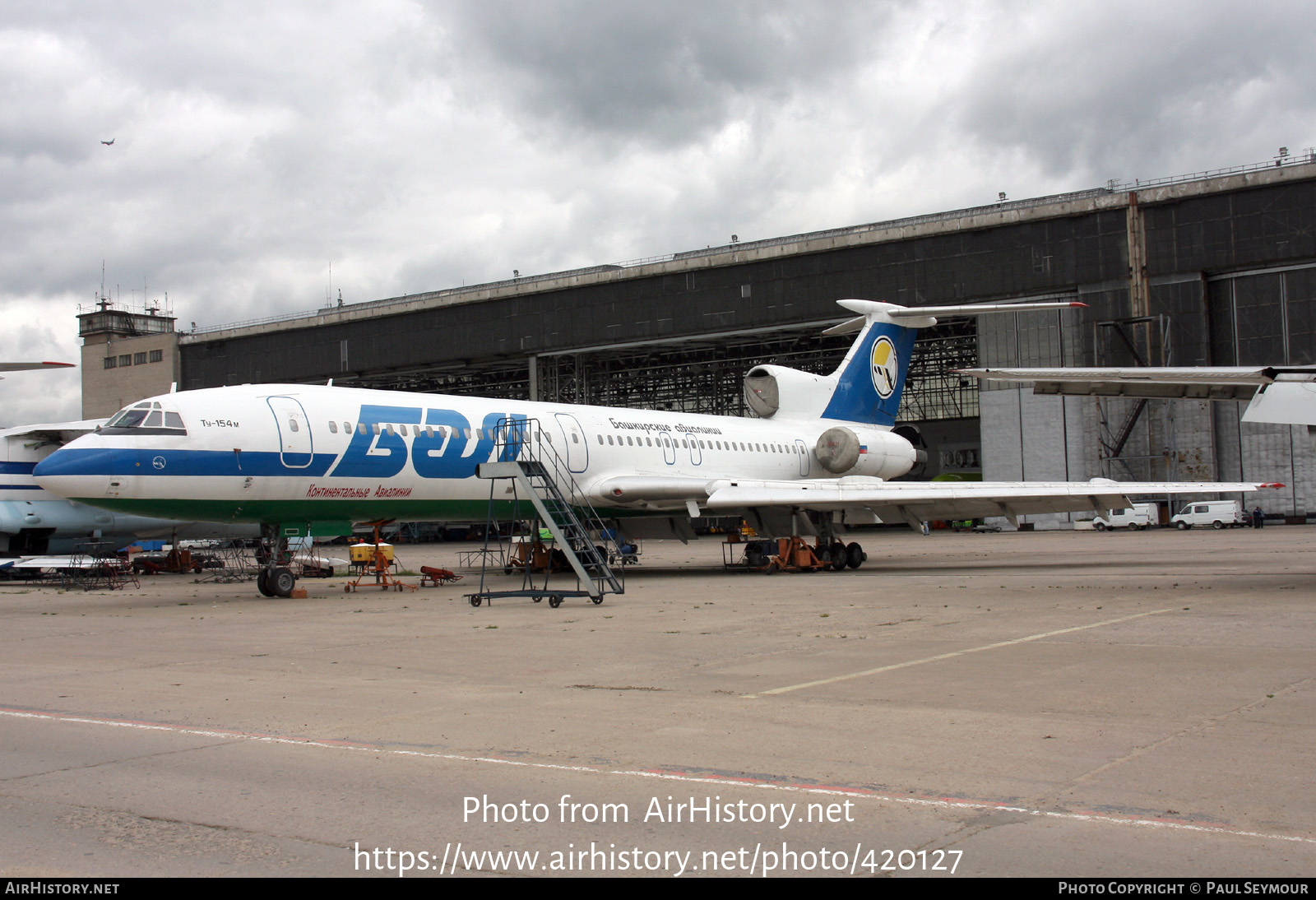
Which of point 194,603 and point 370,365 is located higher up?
point 370,365

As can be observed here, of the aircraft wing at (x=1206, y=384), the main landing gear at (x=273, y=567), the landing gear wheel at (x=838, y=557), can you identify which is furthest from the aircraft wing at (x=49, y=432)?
the aircraft wing at (x=1206, y=384)

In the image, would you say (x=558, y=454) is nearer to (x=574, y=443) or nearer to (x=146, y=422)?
(x=574, y=443)

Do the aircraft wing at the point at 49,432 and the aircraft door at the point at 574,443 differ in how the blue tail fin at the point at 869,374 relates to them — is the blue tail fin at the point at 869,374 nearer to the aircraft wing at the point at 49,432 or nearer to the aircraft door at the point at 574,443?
the aircraft door at the point at 574,443

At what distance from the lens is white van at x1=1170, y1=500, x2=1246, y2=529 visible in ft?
163

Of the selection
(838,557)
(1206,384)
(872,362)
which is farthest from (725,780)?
(872,362)

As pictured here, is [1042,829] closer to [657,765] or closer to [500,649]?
[657,765]

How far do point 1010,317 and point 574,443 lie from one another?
31.7m

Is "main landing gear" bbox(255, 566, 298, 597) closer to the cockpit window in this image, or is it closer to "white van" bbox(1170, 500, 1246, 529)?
the cockpit window

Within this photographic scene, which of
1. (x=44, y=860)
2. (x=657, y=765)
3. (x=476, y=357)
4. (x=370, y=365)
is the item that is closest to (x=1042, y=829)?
(x=657, y=765)

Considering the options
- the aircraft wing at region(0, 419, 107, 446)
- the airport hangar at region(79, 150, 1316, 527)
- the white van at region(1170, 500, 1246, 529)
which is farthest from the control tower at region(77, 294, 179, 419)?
the white van at region(1170, 500, 1246, 529)

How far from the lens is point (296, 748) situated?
6805 millimetres

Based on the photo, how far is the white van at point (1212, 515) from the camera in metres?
49.8

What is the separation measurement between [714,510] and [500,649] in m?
13.9
